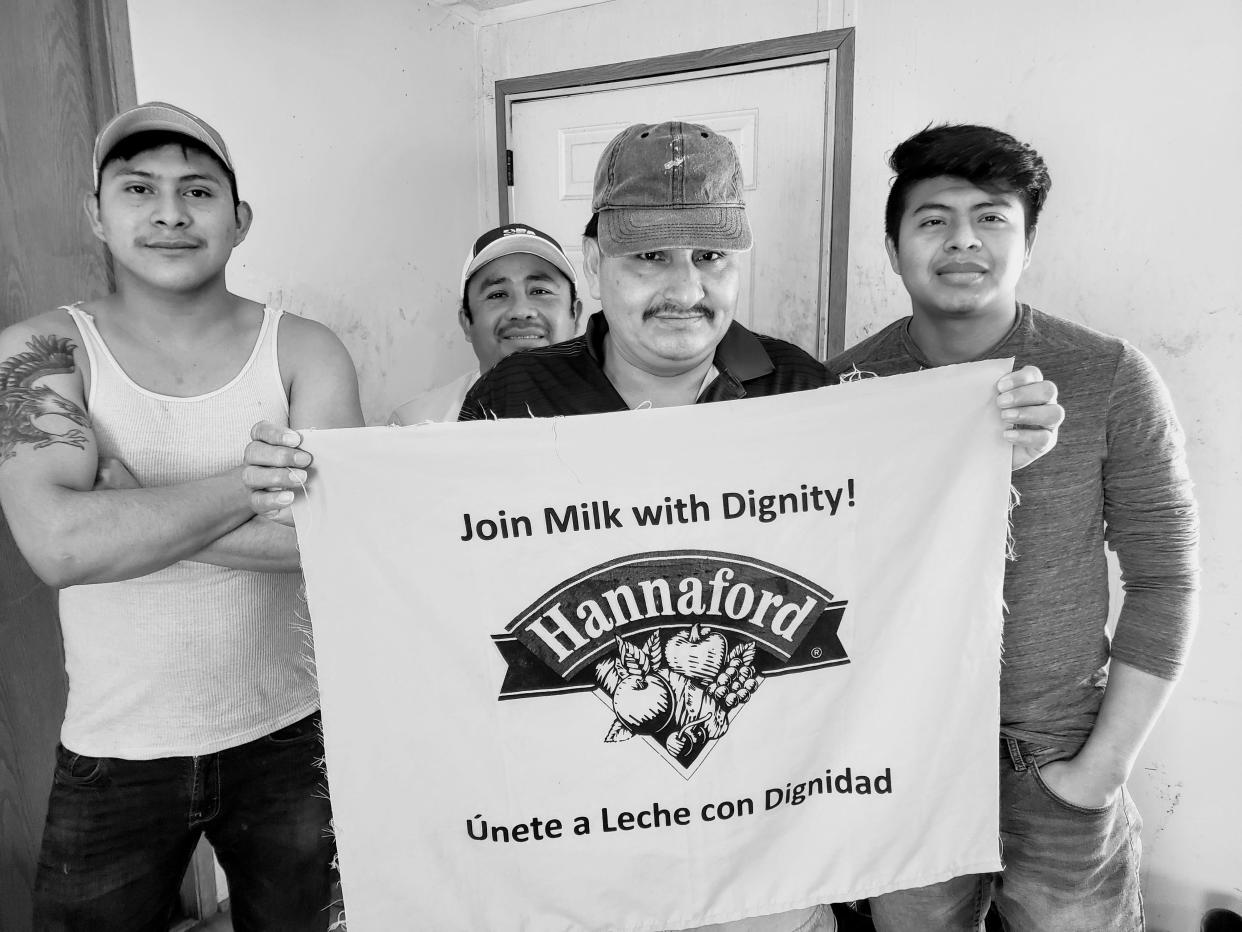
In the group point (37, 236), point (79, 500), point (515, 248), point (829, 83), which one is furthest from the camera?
point (829, 83)

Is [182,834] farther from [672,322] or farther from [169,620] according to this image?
[672,322]

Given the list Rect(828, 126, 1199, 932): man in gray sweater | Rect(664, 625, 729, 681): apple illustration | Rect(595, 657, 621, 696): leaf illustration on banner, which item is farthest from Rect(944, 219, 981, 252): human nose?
Rect(595, 657, 621, 696): leaf illustration on banner

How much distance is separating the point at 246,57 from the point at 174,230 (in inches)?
46.5

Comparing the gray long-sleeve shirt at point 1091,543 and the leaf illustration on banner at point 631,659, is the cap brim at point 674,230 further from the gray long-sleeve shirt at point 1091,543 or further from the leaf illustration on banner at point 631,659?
the leaf illustration on banner at point 631,659

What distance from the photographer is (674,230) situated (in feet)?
4.02

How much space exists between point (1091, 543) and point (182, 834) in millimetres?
1577

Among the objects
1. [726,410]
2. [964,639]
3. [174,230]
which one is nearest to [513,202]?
[174,230]

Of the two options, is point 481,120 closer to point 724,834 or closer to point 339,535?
point 339,535

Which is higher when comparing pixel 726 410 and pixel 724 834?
pixel 726 410

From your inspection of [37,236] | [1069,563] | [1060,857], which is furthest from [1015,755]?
[37,236]

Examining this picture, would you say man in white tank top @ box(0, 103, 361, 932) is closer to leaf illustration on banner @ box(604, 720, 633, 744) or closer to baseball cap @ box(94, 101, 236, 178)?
baseball cap @ box(94, 101, 236, 178)

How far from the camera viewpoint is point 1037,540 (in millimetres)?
1390

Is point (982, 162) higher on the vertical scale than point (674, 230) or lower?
higher

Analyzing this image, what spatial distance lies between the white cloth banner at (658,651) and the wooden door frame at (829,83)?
4.55 feet
